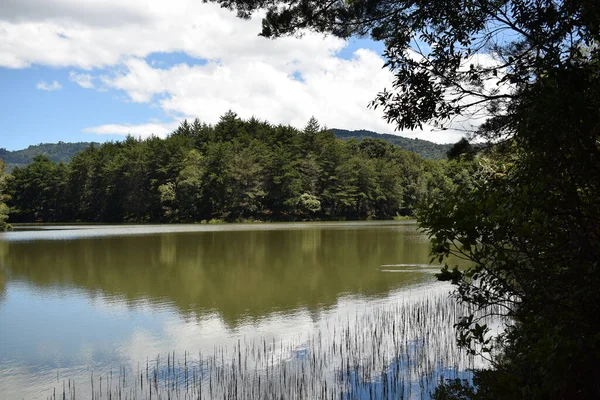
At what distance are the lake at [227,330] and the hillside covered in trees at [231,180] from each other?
133ft

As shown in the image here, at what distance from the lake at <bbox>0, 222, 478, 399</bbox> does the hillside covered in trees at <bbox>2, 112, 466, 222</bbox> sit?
40.4 metres

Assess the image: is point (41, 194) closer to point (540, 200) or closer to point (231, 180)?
point (231, 180)

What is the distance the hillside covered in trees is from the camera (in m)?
59.6

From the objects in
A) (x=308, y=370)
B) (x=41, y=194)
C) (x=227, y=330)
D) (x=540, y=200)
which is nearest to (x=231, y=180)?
(x=41, y=194)

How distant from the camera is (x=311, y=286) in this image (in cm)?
1328

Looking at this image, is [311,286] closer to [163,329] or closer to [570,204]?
[163,329]

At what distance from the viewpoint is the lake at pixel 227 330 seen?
6.04 meters

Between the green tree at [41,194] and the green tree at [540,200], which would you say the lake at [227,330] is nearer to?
the green tree at [540,200]

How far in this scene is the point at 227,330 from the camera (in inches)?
344

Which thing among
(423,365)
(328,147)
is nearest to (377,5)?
(423,365)

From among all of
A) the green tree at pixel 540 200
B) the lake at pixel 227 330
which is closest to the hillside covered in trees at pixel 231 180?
the lake at pixel 227 330

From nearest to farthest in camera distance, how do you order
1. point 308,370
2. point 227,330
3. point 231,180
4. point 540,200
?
point 540,200 < point 308,370 < point 227,330 < point 231,180

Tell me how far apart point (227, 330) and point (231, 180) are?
2005 inches

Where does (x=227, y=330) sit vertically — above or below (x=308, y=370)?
below
